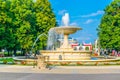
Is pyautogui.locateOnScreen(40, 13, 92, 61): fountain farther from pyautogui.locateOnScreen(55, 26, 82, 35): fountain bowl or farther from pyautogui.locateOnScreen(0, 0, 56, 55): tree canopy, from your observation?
pyautogui.locateOnScreen(0, 0, 56, 55): tree canopy

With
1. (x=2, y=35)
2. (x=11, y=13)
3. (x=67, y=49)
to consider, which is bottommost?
(x=67, y=49)

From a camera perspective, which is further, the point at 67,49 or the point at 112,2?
the point at 112,2

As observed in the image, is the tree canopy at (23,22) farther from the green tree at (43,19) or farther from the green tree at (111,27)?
the green tree at (111,27)

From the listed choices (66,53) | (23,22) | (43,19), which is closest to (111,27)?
(43,19)

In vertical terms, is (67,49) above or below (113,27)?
below

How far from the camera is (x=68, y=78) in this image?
21.4m

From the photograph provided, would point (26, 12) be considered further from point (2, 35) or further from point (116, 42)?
point (116, 42)

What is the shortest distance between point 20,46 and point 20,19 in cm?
595

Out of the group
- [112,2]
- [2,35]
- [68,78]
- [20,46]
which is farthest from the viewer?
[112,2]

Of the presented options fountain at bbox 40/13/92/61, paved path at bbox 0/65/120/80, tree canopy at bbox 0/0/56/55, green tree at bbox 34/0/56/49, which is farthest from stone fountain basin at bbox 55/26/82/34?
green tree at bbox 34/0/56/49

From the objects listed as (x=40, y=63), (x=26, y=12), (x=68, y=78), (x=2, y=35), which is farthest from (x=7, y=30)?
(x=68, y=78)

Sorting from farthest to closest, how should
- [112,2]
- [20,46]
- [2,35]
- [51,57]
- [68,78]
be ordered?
[112,2], [20,46], [2,35], [51,57], [68,78]

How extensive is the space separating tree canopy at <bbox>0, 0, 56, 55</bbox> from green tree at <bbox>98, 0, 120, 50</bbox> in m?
11.9

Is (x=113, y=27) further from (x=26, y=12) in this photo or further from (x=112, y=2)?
(x=26, y=12)
